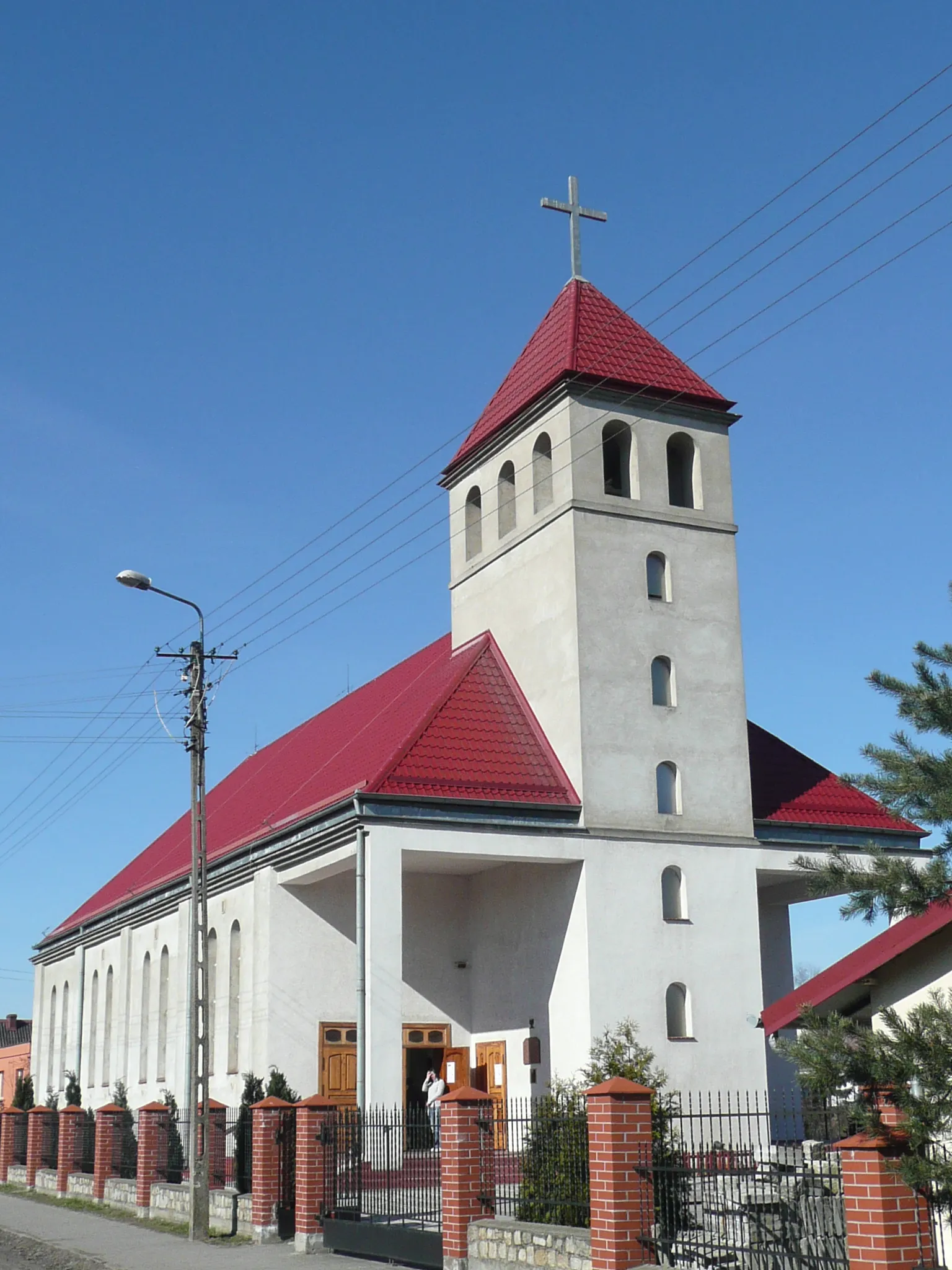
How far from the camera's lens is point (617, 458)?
29328 millimetres

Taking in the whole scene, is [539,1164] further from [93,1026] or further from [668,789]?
[93,1026]

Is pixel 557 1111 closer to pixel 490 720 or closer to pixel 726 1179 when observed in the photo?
pixel 726 1179

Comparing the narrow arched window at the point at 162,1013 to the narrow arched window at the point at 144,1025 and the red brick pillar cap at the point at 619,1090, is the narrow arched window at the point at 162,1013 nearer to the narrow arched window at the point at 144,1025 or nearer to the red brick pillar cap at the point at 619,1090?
the narrow arched window at the point at 144,1025

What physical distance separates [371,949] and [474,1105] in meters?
8.08

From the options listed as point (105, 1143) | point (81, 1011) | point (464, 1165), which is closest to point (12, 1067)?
point (81, 1011)

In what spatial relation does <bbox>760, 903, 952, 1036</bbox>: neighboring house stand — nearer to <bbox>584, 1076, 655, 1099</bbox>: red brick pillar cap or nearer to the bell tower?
<bbox>584, 1076, 655, 1099</bbox>: red brick pillar cap

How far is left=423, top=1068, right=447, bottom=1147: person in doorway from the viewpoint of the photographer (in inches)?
953

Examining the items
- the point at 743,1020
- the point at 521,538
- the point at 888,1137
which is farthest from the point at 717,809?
the point at 888,1137

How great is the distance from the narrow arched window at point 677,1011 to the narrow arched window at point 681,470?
929cm

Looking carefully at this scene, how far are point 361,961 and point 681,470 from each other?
38.7 feet

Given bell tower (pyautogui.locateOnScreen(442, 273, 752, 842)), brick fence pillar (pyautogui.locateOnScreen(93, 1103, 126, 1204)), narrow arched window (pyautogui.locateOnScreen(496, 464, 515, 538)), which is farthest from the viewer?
narrow arched window (pyautogui.locateOnScreen(496, 464, 515, 538))

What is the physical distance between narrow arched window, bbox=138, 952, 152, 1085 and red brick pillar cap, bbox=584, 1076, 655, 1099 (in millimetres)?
25242

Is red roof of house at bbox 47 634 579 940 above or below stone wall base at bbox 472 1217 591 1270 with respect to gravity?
above

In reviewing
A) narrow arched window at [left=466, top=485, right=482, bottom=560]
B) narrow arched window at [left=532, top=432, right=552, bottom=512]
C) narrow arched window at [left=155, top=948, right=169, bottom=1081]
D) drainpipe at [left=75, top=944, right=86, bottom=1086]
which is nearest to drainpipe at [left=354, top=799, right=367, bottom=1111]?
narrow arched window at [left=532, top=432, right=552, bottom=512]
